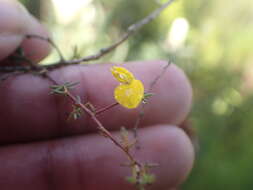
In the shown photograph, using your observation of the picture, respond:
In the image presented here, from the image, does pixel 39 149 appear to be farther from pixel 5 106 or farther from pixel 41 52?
pixel 41 52

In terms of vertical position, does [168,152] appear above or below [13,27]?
below

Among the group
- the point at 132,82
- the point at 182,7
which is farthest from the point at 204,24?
the point at 132,82

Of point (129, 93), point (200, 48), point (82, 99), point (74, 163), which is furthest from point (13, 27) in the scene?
point (200, 48)

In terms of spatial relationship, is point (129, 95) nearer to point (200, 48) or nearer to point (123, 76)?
point (123, 76)

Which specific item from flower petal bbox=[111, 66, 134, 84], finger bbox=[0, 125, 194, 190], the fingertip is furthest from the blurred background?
flower petal bbox=[111, 66, 134, 84]

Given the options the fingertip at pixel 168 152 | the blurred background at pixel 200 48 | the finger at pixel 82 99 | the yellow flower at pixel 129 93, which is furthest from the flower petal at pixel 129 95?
the blurred background at pixel 200 48

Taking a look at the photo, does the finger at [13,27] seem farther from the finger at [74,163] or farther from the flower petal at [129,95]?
the flower petal at [129,95]
